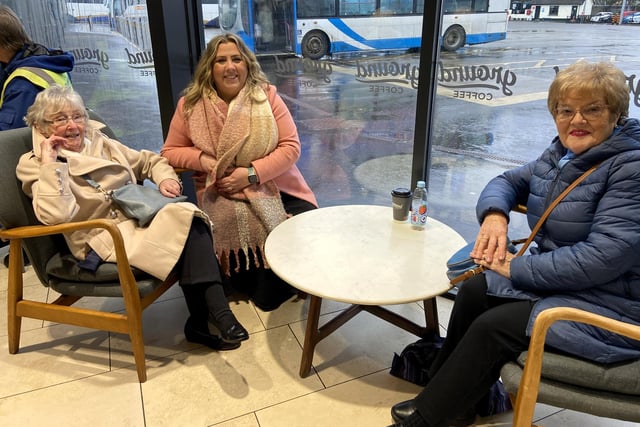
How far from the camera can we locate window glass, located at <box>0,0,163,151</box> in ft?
10.5

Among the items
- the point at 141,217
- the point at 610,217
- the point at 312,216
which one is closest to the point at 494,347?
the point at 610,217

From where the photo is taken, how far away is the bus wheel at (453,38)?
2.32 m

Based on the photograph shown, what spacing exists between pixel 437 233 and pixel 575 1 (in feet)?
3.73

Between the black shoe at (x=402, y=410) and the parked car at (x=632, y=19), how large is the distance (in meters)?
1.66

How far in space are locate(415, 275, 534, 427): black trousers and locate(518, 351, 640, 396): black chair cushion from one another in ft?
0.35

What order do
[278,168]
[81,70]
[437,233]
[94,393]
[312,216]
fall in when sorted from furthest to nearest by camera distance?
[81,70], [278,168], [312,216], [437,233], [94,393]

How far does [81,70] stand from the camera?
354 cm

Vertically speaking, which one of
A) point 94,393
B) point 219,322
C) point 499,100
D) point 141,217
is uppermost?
point 499,100

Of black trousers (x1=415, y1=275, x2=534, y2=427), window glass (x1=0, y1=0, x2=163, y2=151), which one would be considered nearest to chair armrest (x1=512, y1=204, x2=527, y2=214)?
black trousers (x1=415, y1=275, x2=534, y2=427)

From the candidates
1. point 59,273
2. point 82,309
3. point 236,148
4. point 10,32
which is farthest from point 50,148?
point 10,32

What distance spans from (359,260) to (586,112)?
88 centimetres

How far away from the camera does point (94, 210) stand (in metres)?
2.03

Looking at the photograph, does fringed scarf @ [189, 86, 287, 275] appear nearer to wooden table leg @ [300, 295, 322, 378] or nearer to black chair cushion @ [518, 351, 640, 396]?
wooden table leg @ [300, 295, 322, 378]

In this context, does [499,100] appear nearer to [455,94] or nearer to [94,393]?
[455,94]
